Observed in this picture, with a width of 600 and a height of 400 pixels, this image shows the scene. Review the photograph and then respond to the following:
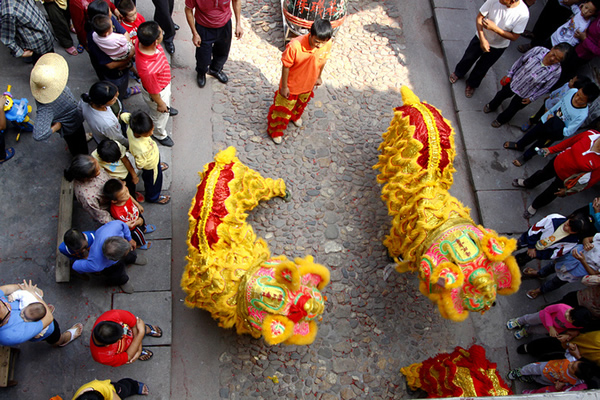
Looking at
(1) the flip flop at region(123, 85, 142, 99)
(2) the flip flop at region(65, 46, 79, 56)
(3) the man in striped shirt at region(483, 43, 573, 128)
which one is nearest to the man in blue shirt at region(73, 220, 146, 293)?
(1) the flip flop at region(123, 85, 142, 99)

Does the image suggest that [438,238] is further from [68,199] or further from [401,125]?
[68,199]

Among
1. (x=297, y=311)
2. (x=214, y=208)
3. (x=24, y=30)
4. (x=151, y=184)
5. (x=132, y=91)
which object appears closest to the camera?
(x=297, y=311)

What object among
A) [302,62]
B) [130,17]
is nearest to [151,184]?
[130,17]

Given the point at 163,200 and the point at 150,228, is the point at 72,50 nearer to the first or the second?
the point at 163,200

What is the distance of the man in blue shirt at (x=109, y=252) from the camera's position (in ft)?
12.1

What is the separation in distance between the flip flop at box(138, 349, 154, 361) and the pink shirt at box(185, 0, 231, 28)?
3802mm

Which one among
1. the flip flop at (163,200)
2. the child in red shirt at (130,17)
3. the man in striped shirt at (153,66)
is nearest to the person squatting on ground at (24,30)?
the child in red shirt at (130,17)

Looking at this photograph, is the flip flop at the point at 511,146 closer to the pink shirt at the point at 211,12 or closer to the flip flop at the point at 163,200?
the pink shirt at the point at 211,12

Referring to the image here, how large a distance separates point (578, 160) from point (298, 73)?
331 cm

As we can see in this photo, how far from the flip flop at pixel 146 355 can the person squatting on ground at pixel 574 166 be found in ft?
16.1

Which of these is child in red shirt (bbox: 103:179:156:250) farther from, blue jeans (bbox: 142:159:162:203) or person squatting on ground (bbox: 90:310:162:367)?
person squatting on ground (bbox: 90:310:162:367)

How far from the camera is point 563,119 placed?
17.3ft

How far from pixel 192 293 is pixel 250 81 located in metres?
3.36

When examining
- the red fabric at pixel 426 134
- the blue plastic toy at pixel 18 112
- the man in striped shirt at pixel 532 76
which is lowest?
the blue plastic toy at pixel 18 112
